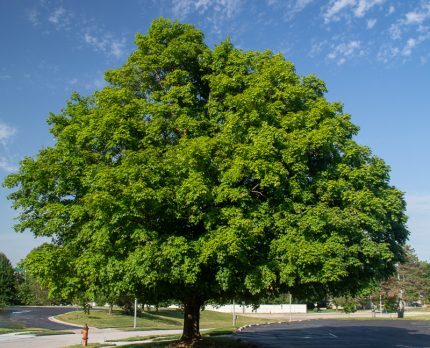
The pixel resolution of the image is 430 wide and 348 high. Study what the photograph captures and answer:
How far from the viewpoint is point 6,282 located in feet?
265

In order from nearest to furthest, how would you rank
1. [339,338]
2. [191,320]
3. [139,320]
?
[191,320], [339,338], [139,320]

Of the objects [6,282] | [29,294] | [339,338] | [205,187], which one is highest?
[205,187]

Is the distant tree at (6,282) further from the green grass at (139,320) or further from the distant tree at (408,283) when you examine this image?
the distant tree at (408,283)

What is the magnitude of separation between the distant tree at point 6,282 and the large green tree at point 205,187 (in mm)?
67312

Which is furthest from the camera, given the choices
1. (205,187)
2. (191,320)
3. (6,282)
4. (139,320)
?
(6,282)

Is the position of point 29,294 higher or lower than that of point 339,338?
lower

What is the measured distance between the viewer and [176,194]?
51.9 feet

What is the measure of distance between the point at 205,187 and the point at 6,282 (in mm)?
77068

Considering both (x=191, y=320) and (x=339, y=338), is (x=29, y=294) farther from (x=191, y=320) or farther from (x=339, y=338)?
(x=191, y=320)

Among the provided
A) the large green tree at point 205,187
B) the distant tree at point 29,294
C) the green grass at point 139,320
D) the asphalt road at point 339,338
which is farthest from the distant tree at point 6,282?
the large green tree at point 205,187

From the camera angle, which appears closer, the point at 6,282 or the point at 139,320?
the point at 139,320

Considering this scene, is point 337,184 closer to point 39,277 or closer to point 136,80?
point 136,80

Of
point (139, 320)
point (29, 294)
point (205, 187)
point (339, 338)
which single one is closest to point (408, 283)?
point (139, 320)

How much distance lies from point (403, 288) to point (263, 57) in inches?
2926
